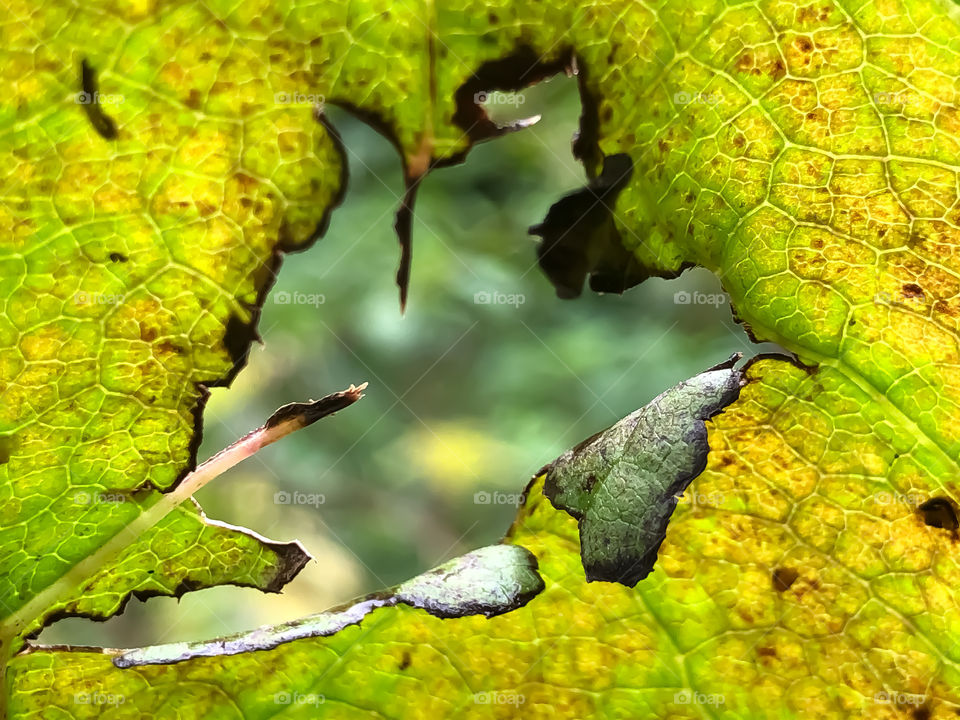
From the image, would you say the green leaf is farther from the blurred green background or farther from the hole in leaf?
the blurred green background

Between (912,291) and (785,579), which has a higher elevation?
(912,291)

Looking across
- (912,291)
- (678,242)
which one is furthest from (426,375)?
(912,291)

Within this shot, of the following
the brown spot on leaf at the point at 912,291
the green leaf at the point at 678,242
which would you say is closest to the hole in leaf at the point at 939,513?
the green leaf at the point at 678,242

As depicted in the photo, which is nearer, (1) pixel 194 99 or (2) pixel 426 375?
(1) pixel 194 99

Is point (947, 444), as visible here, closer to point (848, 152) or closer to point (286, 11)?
point (848, 152)

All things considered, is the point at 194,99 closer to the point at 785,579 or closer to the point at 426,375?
the point at 785,579

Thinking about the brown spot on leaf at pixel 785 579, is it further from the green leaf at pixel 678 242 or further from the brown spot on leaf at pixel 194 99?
the brown spot on leaf at pixel 194 99

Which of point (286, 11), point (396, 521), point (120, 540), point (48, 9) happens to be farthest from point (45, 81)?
point (396, 521)

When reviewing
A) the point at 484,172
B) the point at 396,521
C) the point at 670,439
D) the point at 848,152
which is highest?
the point at 848,152
